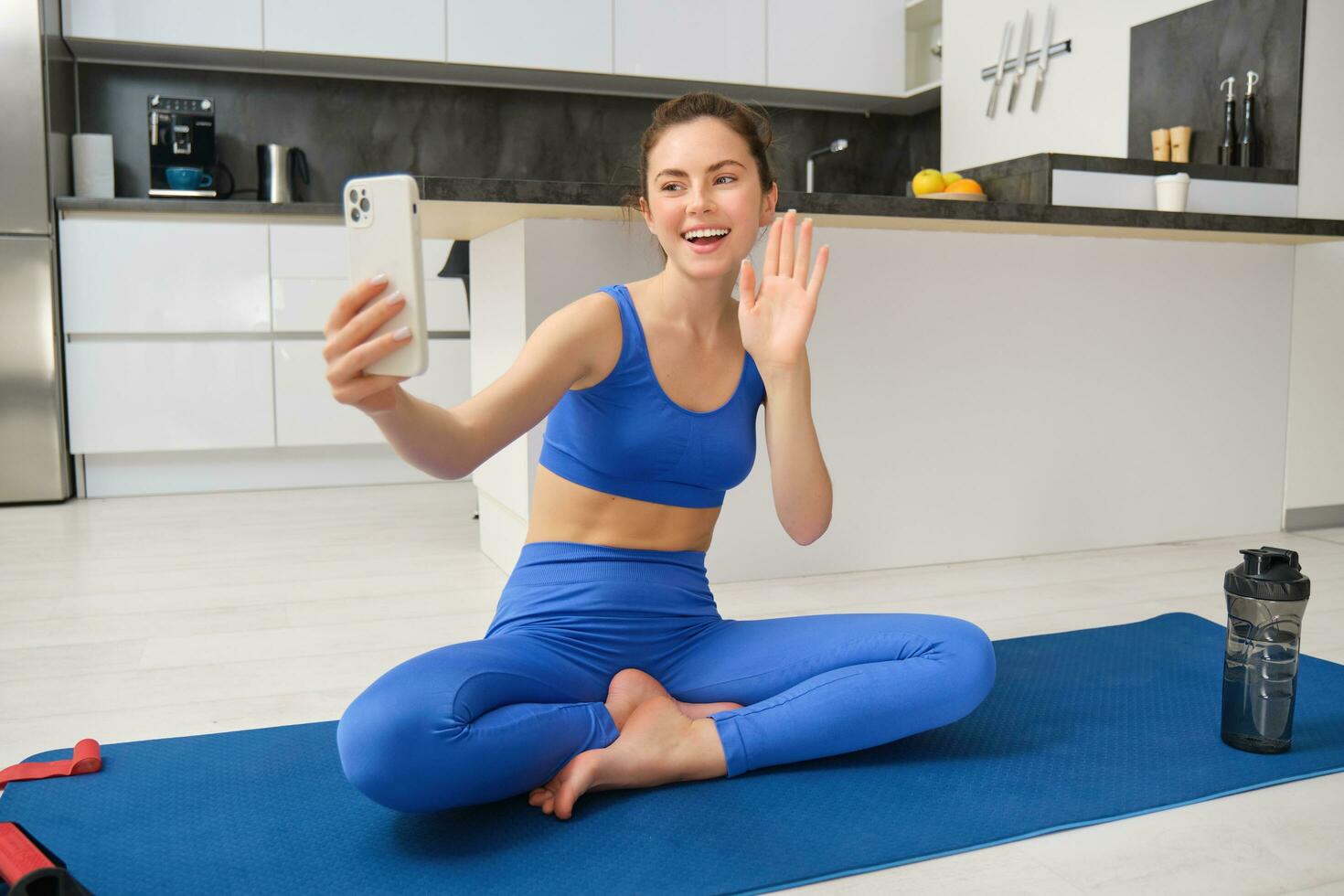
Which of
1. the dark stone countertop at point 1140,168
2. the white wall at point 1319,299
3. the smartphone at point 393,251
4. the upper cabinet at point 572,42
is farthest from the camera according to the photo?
the upper cabinet at point 572,42

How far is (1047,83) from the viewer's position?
4371 mm

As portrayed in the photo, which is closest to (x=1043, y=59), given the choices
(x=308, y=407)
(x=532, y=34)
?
(x=532, y=34)

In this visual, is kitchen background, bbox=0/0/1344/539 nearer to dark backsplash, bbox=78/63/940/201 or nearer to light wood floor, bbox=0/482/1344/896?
dark backsplash, bbox=78/63/940/201

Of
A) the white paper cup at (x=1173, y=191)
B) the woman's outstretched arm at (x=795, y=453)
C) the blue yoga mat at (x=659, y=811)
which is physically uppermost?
the white paper cup at (x=1173, y=191)

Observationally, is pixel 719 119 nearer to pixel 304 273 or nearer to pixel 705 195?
pixel 705 195

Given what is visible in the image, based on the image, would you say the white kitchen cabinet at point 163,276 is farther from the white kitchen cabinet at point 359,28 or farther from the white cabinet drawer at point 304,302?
the white kitchen cabinet at point 359,28

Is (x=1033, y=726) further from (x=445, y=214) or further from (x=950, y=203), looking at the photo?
(x=445, y=214)

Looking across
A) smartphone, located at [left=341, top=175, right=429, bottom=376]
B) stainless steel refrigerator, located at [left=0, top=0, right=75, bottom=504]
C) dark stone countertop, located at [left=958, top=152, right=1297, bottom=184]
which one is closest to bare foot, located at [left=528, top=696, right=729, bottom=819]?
smartphone, located at [left=341, top=175, right=429, bottom=376]

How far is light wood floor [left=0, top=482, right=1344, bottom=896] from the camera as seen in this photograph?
4.24 feet

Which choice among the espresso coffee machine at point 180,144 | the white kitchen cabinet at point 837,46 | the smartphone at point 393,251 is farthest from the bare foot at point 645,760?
the white kitchen cabinet at point 837,46

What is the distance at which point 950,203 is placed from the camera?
2660 millimetres

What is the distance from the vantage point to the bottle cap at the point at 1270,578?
1.48 meters

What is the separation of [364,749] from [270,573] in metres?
1.74

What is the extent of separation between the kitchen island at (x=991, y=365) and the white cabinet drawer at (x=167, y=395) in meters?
1.59
